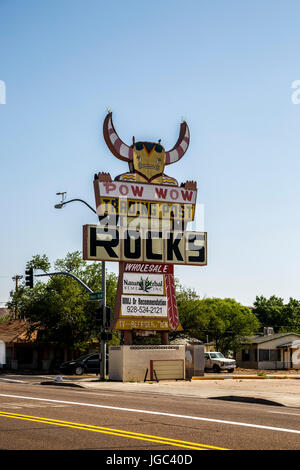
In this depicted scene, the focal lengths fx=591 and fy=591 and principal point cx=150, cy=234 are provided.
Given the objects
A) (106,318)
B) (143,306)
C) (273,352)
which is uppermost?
(143,306)

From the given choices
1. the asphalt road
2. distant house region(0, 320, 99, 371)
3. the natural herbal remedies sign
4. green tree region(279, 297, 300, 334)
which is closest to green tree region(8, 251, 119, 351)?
distant house region(0, 320, 99, 371)

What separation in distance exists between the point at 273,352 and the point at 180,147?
1246 inches

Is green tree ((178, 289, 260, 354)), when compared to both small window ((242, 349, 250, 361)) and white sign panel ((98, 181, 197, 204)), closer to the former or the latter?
small window ((242, 349, 250, 361))

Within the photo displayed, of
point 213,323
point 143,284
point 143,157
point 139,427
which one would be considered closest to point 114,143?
point 143,157

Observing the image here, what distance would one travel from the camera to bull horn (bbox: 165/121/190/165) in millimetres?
37812

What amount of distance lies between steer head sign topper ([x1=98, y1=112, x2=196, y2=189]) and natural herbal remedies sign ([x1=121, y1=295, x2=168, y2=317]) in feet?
23.4

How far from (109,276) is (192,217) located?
19251mm

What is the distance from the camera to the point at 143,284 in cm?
3534

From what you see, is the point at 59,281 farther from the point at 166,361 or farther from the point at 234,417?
the point at 234,417

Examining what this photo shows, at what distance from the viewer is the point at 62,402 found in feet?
56.3

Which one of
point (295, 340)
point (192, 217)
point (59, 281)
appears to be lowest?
point (295, 340)

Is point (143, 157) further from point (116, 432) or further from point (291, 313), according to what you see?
point (291, 313)

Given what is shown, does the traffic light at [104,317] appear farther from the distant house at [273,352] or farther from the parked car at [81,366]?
the distant house at [273,352]
